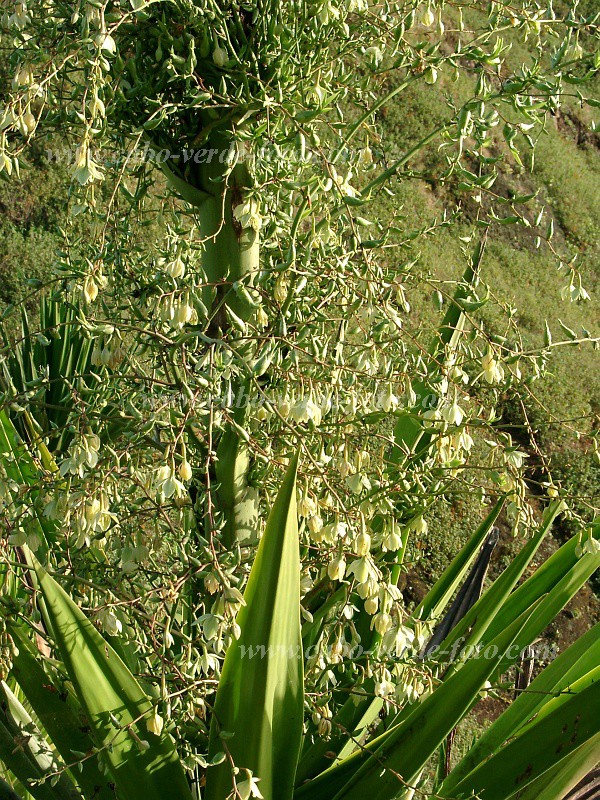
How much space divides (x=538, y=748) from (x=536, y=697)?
0.62 m

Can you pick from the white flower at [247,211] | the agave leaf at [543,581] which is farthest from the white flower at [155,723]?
the agave leaf at [543,581]

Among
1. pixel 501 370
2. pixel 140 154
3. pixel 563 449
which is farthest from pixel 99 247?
pixel 563 449

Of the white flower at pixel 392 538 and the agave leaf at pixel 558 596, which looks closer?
the white flower at pixel 392 538

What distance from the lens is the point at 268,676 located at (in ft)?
4.50

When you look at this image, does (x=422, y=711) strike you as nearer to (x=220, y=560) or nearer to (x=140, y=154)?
(x=220, y=560)

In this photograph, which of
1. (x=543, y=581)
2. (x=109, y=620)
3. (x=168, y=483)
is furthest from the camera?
(x=543, y=581)

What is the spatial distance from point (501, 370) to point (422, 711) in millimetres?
602

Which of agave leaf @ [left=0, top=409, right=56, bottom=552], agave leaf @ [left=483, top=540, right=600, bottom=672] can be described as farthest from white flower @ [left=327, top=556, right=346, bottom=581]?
agave leaf @ [left=483, top=540, right=600, bottom=672]

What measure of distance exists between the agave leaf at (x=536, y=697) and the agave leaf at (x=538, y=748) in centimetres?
33

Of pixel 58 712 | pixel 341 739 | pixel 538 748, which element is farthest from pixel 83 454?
pixel 341 739

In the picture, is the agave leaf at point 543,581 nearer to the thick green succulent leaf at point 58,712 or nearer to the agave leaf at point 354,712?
the agave leaf at point 354,712

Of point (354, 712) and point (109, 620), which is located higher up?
point (109, 620)

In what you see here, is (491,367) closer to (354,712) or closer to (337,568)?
(337,568)

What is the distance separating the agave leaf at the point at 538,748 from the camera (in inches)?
53.2
